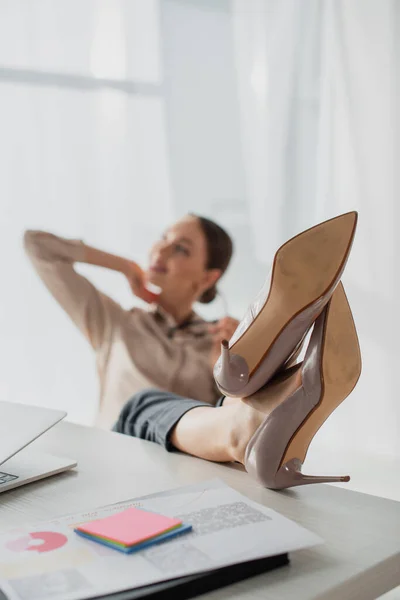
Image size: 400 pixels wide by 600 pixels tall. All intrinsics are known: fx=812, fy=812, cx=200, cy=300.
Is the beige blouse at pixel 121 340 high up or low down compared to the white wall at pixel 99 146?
down

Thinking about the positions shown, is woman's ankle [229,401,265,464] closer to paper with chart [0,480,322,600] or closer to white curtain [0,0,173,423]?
paper with chart [0,480,322,600]

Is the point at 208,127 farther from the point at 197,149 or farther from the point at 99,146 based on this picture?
the point at 99,146

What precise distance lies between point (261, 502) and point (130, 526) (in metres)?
0.22

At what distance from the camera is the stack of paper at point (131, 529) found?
701mm

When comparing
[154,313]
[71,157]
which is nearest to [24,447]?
[154,313]

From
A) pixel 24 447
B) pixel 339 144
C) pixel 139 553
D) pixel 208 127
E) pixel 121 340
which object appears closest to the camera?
pixel 139 553

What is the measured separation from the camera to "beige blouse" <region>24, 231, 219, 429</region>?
7.22ft

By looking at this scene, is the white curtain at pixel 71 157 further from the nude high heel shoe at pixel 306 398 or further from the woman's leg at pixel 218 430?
the nude high heel shoe at pixel 306 398

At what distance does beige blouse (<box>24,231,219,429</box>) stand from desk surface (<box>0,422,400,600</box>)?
0.95 meters

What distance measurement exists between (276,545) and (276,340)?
0.91ft

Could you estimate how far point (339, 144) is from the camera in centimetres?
260

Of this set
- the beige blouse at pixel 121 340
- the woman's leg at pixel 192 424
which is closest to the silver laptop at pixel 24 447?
the woman's leg at pixel 192 424

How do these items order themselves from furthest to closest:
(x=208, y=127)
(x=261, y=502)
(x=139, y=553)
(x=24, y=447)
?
(x=208, y=127) < (x=24, y=447) < (x=261, y=502) < (x=139, y=553)

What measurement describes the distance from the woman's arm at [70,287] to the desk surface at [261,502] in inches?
39.8
